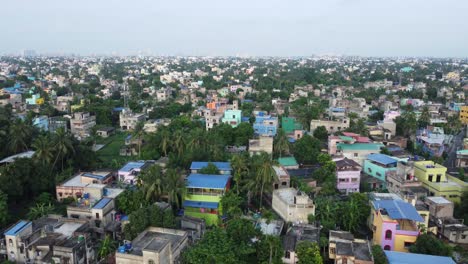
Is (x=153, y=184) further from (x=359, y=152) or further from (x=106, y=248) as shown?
(x=359, y=152)

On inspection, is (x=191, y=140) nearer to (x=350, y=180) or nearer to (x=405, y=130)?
(x=350, y=180)

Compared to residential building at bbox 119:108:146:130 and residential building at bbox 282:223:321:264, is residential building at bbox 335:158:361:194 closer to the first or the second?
residential building at bbox 282:223:321:264

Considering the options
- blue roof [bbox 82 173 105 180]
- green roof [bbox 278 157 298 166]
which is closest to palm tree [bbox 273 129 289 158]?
green roof [bbox 278 157 298 166]

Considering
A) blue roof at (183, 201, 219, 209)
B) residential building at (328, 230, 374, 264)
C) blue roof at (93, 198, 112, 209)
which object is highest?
blue roof at (93, 198, 112, 209)

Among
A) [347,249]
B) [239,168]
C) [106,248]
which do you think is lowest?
[106,248]

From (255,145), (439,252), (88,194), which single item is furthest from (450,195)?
(88,194)

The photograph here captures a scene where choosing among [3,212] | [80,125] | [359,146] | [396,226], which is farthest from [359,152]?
[80,125]
